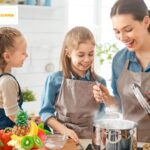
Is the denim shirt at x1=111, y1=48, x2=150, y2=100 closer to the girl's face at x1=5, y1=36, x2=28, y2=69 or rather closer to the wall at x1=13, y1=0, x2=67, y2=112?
the girl's face at x1=5, y1=36, x2=28, y2=69

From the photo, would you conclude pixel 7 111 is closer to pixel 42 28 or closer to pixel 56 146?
pixel 56 146

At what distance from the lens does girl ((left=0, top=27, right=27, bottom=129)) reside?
4.51 ft

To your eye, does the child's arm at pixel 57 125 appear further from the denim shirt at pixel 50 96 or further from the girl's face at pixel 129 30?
the girl's face at pixel 129 30

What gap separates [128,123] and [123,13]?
50cm

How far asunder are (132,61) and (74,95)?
0.29 meters

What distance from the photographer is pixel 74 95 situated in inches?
56.2

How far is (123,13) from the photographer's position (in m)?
1.31

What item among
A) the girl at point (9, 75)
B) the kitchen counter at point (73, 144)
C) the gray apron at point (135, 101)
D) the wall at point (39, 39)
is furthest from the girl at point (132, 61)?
the wall at point (39, 39)

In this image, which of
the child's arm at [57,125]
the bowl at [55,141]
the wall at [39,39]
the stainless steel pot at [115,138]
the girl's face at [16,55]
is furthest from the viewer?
the wall at [39,39]

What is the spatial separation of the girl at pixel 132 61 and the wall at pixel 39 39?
4.19 ft

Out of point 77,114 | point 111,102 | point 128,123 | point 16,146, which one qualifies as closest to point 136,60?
point 111,102

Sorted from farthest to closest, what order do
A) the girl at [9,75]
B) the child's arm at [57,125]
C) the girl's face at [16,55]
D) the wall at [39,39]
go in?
the wall at [39,39]
the girl's face at [16,55]
the girl at [9,75]
the child's arm at [57,125]

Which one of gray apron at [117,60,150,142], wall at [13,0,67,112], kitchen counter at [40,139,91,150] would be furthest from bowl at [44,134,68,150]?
wall at [13,0,67,112]

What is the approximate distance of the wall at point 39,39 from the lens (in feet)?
8.48
